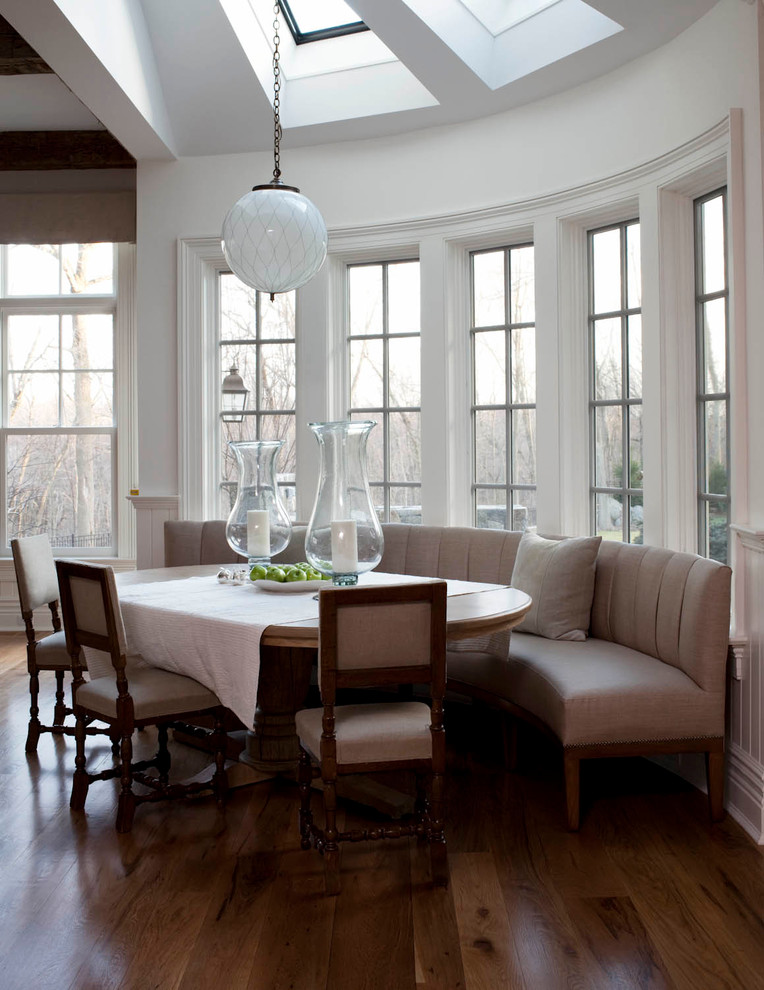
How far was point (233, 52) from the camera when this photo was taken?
471 centimetres

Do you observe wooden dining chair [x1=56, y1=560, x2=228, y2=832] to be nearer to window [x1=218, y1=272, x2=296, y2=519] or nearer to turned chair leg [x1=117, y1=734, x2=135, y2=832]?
turned chair leg [x1=117, y1=734, x2=135, y2=832]

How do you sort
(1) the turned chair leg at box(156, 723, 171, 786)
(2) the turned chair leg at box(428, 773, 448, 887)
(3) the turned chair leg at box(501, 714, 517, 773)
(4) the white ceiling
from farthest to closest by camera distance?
(4) the white ceiling < (3) the turned chair leg at box(501, 714, 517, 773) < (1) the turned chair leg at box(156, 723, 171, 786) < (2) the turned chair leg at box(428, 773, 448, 887)

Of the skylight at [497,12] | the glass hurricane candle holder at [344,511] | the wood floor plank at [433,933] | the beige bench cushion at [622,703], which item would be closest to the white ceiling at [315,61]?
the skylight at [497,12]

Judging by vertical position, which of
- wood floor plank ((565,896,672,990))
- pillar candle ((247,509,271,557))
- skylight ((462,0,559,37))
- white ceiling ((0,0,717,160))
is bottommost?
wood floor plank ((565,896,672,990))

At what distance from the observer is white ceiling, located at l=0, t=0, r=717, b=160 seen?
388 centimetres

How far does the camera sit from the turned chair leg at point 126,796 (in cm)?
298

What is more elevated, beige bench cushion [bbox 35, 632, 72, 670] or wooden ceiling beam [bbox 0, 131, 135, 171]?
wooden ceiling beam [bbox 0, 131, 135, 171]

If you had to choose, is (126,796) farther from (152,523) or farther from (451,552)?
(152,523)

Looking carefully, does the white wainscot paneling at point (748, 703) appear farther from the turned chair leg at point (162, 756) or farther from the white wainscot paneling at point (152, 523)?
the white wainscot paneling at point (152, 523)

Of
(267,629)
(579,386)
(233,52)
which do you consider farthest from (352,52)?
(267,629)

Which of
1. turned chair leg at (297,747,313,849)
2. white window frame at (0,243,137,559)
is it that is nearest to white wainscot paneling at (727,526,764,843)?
turned chair leg at (297,747,313,849)

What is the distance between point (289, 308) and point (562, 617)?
255cm

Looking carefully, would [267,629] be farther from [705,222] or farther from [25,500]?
[25,500]

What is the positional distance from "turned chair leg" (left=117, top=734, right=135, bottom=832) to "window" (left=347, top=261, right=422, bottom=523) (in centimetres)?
245
